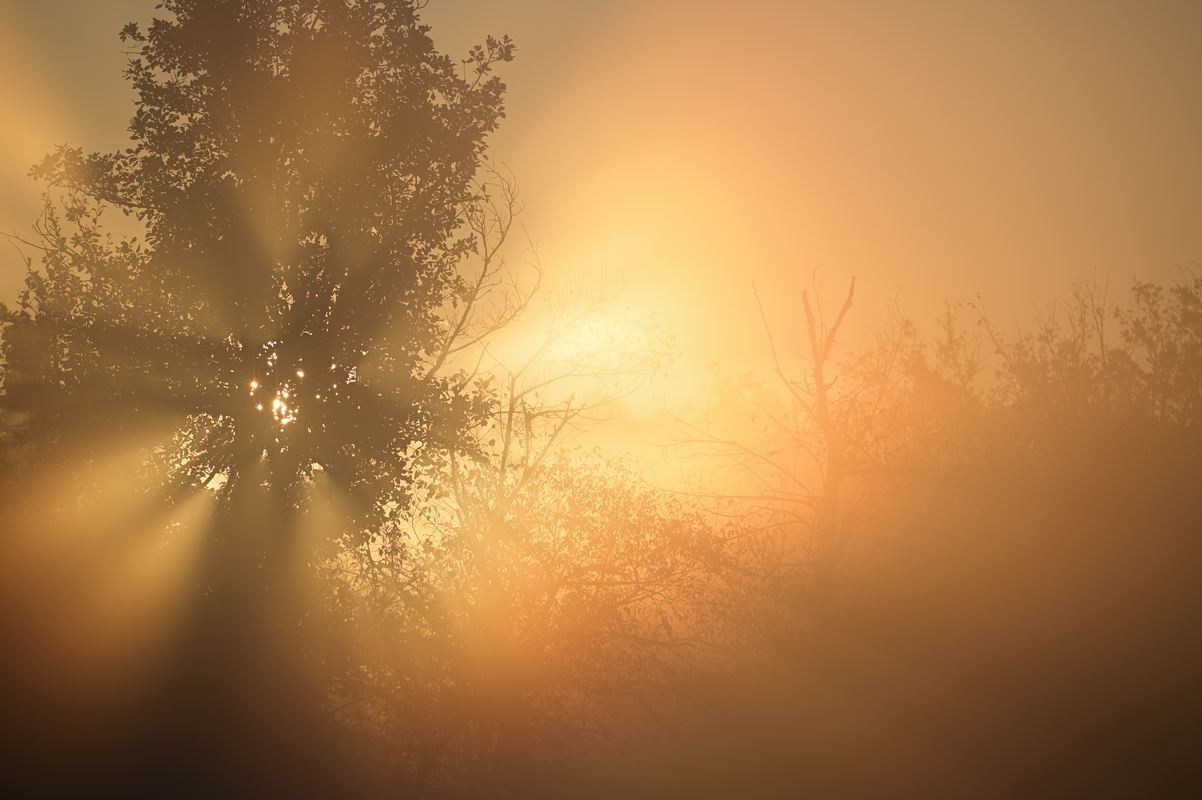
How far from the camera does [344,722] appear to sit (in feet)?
58.0

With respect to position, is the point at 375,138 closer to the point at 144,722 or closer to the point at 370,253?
the point at 370,253

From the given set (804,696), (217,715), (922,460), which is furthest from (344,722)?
(922,460)

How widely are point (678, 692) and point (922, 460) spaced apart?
10.3 m

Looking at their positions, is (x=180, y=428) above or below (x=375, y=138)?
below

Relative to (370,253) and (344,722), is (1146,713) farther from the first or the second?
(370,253)

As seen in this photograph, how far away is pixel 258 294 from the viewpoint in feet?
47.7

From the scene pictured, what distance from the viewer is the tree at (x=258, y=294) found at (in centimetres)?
1378

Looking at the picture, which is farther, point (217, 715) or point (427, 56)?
point (427, 56)

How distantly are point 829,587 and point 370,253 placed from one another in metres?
16.3

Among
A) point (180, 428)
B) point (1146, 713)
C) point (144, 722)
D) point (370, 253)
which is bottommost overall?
point (144, 722)

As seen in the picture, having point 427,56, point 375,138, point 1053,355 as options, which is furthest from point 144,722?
point 1053,355

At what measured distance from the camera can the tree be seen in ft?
45.2

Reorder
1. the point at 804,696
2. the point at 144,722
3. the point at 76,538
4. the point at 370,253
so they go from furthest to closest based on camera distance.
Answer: the point at 804,696
the point at 370,253
the point at 76,538
the point at 144,722

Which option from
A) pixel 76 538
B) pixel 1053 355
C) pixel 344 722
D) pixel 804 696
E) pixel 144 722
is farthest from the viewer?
pixel 1053 355
